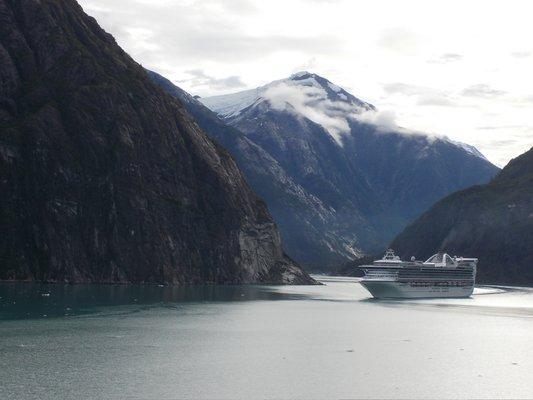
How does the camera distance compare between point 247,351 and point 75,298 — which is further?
point 75,298

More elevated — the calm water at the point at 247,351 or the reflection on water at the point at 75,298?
the reflection on water at the point at 75,298

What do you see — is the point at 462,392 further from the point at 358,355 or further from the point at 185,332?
the point at 185,332

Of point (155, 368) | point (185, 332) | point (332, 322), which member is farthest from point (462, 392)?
point (332, 322)

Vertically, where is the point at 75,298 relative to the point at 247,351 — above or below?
above

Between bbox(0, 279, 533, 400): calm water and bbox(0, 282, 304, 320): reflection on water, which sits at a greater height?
bbox(0, 282, 304, 320): reflection on water

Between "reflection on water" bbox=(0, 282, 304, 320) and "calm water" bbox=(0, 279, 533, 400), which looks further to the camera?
"reflection on water" bbox=(0, 282, 304, 320)
